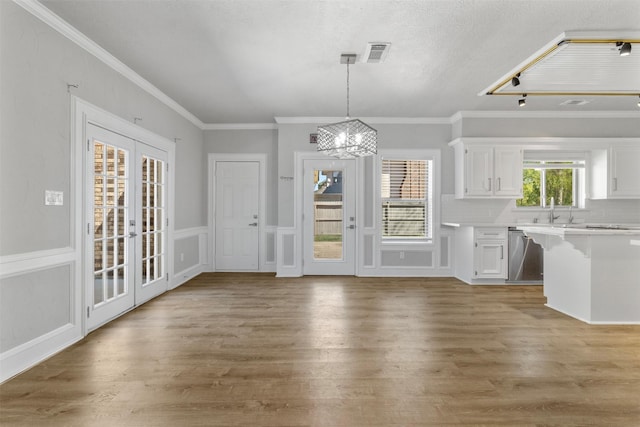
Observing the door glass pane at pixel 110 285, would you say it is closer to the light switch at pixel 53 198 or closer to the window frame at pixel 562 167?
the light switch at pixel 53 198

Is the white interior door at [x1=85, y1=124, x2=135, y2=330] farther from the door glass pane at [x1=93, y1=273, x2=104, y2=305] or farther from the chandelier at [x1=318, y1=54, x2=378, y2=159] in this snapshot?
the chandelier at [x1=318, y1=54, x2=378, y2=159]

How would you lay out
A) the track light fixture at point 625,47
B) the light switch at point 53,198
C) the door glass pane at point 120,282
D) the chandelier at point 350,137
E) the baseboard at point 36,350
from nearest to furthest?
the baseboard at point 36,350
the light switch at point 53,198
the track light fixture at point 625,47
the chandelier at point 350,137
the door glass pane at point 120,282

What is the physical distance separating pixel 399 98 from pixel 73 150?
3994 millimetres

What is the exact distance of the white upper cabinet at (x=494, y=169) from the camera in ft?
19.2

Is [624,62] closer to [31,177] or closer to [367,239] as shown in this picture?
[367,239]

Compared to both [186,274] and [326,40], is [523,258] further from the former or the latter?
[186,274]

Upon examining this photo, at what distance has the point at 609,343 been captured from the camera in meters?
3.22

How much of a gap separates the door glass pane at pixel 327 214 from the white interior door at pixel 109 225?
3008 millimetres

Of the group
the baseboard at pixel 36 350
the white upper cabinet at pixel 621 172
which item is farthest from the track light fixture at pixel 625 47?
the baseboard at pixel 36 350

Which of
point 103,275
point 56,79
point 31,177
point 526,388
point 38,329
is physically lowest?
point 526,388

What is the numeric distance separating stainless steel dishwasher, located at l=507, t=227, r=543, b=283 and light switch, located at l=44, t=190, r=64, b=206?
579 cm

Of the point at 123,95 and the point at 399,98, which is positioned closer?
the point at 123,95

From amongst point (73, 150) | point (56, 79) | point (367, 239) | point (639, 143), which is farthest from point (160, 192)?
point (639, 143)

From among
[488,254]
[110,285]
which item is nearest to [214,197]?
[110,285]
